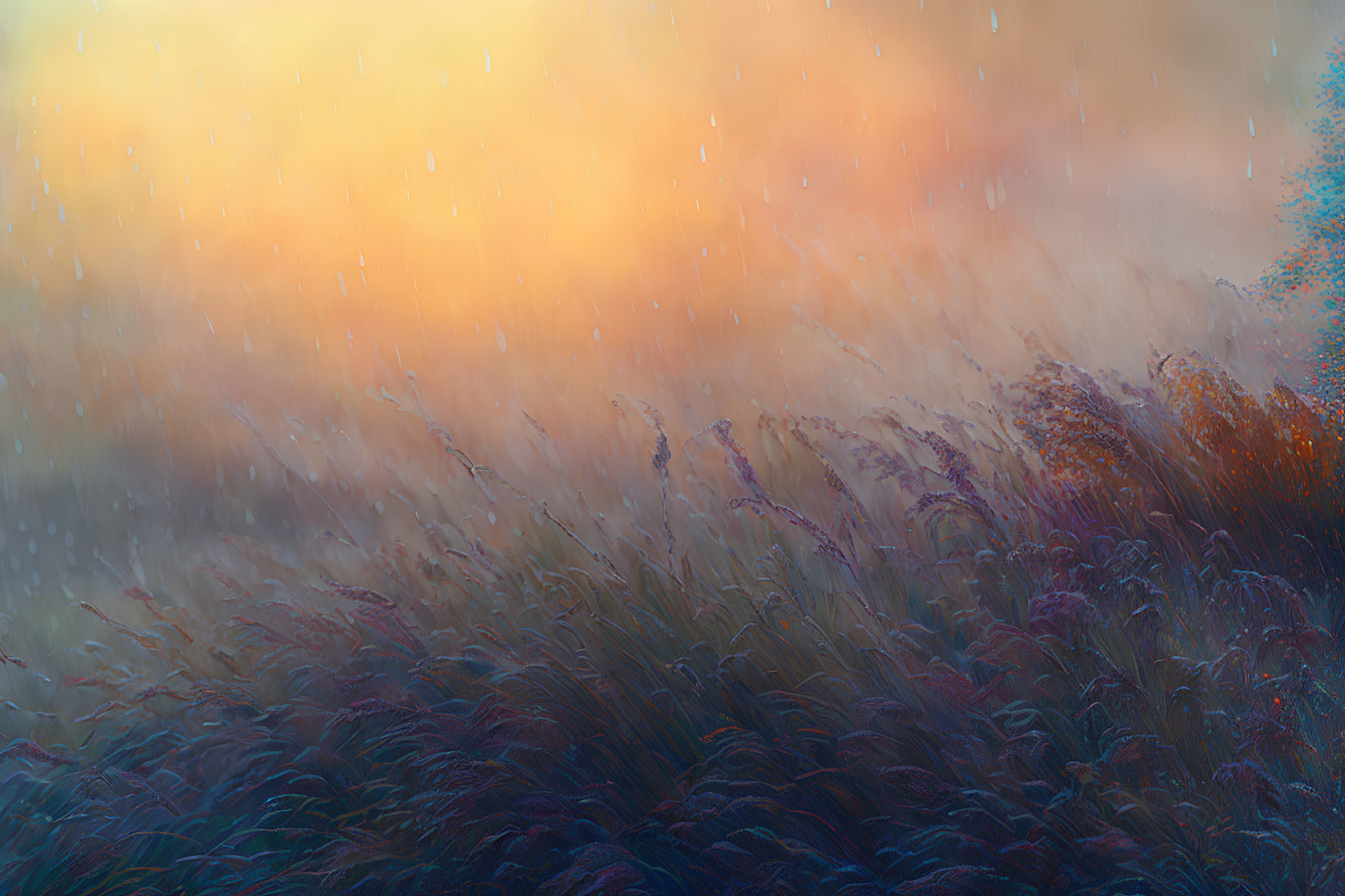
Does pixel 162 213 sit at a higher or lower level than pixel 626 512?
higher

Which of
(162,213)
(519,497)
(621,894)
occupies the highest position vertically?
(162,213)

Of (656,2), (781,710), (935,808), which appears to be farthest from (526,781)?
(656,2)

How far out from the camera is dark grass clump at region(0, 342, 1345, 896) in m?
1.32

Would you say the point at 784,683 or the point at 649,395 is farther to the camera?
the point at 649,395

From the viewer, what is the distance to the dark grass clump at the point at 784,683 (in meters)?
1.32

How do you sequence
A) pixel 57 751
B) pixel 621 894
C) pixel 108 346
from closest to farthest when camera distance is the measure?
pixel 621 894 < pixel 57 751 < pixel 108 346

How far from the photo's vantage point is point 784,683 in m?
1.41

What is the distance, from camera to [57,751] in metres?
1.50

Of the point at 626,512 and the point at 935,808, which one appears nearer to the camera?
the point at 935,808

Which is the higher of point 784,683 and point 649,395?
point 649,395

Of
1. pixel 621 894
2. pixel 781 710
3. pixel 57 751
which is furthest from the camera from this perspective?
pixel 57 751

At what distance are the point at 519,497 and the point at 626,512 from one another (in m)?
A: 0.21

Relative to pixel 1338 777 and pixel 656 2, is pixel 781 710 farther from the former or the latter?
pixel 656 2

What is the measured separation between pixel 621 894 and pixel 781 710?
390mm
